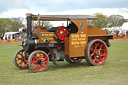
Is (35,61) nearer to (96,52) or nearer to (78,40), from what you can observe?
(78,40)

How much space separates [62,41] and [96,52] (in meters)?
1.43

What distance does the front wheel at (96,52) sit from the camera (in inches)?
354

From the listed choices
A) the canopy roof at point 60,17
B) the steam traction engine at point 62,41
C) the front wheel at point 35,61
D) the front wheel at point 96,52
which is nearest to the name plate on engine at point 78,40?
the steam traction engine at point 62,41

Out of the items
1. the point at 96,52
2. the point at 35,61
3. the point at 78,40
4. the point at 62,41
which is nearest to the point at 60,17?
the point at 62,41

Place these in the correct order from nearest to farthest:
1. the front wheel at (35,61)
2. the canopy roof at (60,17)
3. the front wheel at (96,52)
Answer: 1. the front wheel at (35,61)
2. the canopy roof at (60,17)
3. the front wheel at (96,52)

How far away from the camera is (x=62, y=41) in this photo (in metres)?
8.99

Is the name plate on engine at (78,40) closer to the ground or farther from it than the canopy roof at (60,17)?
Result: closer to the ground

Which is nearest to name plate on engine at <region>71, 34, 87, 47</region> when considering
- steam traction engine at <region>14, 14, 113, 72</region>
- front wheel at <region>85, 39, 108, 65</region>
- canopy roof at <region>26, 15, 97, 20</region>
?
steam traction engine at <region>14, 14, 113, 72</region>

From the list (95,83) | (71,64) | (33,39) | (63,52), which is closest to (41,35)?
(33,39)

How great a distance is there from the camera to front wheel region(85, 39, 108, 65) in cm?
899

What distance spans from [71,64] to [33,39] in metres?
2.44

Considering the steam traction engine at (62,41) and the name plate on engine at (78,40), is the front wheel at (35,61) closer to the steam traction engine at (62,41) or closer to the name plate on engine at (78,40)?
the steam traction engine at (62,41)

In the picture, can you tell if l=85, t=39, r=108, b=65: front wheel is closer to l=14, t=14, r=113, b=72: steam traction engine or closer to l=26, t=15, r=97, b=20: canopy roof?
l=14, t=14, r=113, b=72: steam traction engine

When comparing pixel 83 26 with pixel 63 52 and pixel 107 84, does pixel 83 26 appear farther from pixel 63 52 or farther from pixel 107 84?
pixel 107 84
